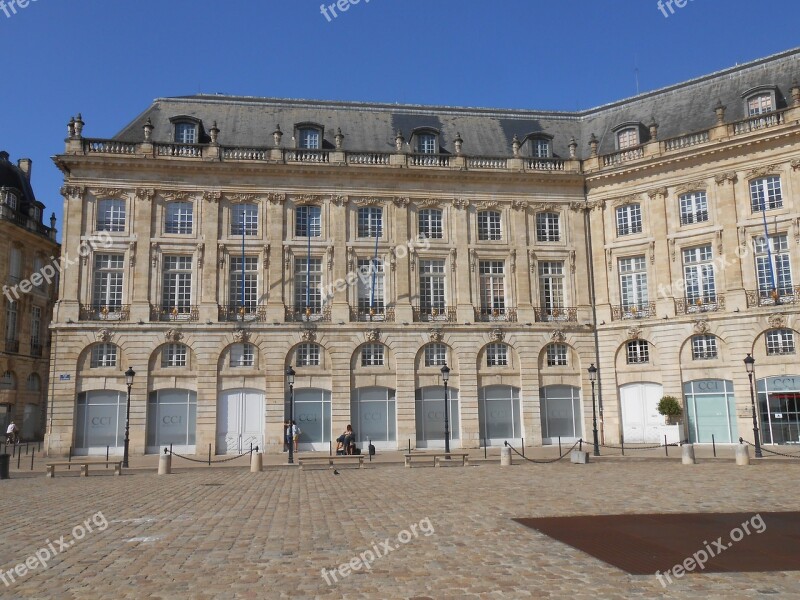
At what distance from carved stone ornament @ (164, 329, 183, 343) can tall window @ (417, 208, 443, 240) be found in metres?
12.7

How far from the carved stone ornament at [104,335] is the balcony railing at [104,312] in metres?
0.67

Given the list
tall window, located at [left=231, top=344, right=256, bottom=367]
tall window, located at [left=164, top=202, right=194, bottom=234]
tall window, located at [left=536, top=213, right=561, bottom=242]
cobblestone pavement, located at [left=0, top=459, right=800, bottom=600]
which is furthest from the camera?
tall window, located at [left=536, top=213, right=561, bottom=242]

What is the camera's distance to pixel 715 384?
1289 inches

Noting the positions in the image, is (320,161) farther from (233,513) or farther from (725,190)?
(233,513)

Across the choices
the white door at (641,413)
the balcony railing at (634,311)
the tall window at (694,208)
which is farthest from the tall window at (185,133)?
the white door at (641,413)

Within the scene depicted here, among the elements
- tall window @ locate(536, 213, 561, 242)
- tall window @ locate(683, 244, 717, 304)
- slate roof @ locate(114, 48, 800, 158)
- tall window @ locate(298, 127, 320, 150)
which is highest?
slate roof @ locate(114, 48, 800, 158)

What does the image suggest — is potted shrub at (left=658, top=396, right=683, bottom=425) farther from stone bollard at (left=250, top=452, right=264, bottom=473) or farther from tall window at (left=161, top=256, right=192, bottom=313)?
tall window at (left=161, top=256, right=192, bottom=313)

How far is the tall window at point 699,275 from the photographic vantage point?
110 feet

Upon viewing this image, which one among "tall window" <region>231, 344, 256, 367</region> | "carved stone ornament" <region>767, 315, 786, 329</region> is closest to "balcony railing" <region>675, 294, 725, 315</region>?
"carved stone ornament" <region>767, 315, 786, 329</region>

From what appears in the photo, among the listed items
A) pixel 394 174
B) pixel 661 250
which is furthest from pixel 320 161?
pixel 661 250

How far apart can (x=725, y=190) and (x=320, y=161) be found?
19288 mm

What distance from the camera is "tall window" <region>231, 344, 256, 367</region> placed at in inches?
1318

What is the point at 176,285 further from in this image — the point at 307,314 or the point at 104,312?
the point at 307,314

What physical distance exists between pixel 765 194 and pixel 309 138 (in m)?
22.0
